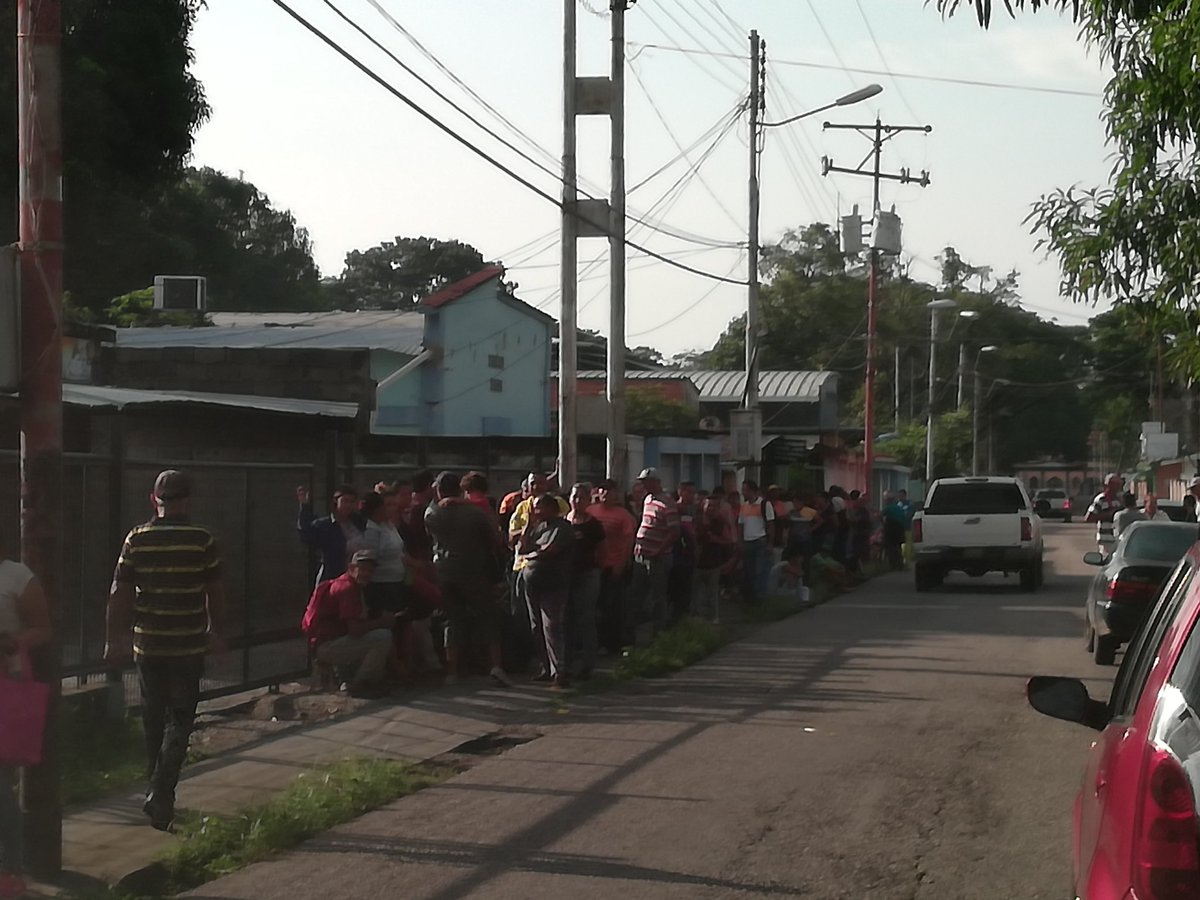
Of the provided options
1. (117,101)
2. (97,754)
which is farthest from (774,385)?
(97,754)

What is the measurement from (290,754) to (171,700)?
2.82 metres

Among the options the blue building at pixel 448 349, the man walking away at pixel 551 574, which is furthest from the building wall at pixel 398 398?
the man walking away at pixel 551 574

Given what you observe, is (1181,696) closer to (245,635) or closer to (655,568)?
(245,635)

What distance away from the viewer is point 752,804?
9.84m

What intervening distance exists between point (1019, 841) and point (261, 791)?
4.29 meters

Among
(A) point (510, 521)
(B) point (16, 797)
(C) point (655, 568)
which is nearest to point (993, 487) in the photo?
(C) point (655, 568)

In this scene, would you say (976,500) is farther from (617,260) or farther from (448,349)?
(448,349)

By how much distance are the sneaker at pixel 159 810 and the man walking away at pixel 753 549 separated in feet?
54.2

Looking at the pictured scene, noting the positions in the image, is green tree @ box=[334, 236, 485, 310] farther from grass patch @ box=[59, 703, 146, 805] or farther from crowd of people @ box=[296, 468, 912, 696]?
grass patch @ box=[59, 703, 146, 805]

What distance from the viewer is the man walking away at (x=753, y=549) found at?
2500 centimetres

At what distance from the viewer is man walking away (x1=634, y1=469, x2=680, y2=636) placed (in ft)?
63.4

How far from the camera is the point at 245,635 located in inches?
570

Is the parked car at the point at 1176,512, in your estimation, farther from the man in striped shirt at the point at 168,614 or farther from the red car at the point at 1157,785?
the red car at the point at 1157,785

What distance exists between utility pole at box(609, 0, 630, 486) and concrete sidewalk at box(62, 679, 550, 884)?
23.1ft
